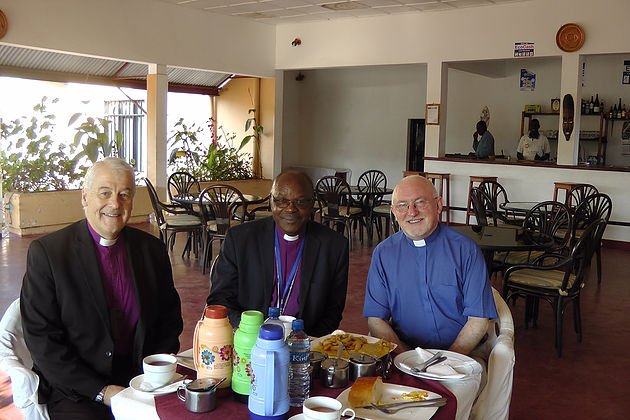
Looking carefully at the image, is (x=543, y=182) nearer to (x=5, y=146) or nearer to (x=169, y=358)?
(x=5, y=146)

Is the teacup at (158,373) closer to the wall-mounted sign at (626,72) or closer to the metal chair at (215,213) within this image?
the metal chair at (215,213)

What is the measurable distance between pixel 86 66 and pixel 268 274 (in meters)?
9.42

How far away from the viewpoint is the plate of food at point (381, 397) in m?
1.82

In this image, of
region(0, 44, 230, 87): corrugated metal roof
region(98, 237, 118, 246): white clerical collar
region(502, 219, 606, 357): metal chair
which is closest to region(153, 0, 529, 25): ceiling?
region(0, 44, 230, 87): corrugated metal roof

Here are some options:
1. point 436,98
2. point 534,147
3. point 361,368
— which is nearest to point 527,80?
point 534,147

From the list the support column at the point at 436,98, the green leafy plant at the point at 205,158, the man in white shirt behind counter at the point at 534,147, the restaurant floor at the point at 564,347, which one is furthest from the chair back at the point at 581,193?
the green leafy plant at the point at 205,158

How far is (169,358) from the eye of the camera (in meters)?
2.03

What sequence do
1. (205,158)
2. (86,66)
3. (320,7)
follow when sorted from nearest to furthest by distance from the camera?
(320,7), (86,66), (205,158)

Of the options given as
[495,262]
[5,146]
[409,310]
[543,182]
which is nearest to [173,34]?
[5,146]

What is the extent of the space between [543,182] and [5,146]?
7572 mm

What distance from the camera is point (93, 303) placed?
2.37m

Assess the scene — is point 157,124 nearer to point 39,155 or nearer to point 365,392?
point 39,155

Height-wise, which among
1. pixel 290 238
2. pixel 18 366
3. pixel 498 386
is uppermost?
pixel 290 238

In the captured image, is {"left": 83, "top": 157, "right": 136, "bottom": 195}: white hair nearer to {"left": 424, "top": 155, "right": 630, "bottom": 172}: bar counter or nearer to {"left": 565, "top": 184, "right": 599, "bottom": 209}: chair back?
{"left": 565, "top": 184, "right": 599, "bottom": 209}: chair back
